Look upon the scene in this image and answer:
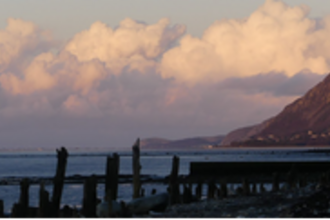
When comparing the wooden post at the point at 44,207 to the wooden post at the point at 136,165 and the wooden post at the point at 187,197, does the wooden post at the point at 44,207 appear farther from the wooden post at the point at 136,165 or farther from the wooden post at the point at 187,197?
the wooden post at the point at 187,197

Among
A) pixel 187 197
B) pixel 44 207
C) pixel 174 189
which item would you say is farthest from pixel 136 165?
pixel 44 207

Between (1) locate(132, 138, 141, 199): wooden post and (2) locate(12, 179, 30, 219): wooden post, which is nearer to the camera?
(2) locate(12, 179, 30, 219): wooden post

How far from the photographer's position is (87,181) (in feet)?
104

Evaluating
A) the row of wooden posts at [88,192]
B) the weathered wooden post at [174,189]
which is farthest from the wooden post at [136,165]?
the weathered wooden post at [174,189]

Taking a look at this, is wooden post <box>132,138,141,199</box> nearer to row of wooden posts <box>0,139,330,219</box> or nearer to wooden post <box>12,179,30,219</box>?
row of wooden posts <box>0,139,330,219</box>

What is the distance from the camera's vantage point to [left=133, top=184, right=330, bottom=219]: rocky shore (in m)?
28.6

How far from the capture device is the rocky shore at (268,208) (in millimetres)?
28562

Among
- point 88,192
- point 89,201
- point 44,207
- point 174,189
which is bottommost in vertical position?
point 44,207

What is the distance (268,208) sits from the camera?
3073cm

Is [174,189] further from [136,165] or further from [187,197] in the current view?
[136,165]

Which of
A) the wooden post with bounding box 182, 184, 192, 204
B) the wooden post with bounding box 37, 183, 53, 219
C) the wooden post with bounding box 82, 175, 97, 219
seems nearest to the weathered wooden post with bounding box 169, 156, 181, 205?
the wooden post with bounding box 182, 184, 192, 204

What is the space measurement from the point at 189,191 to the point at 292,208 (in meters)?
12.2

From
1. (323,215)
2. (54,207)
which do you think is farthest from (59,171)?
(323,215)

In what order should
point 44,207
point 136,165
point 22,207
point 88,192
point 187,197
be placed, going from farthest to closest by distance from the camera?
point 187,197
point 136,165
point 88,192
point 44,207
point 22,207
